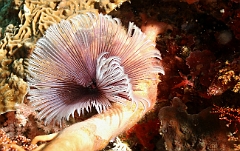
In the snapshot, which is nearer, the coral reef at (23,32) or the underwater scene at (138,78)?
the underwater scene at (138,78)

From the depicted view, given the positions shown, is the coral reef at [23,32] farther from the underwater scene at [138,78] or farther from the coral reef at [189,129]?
the coral reef at [189,129]

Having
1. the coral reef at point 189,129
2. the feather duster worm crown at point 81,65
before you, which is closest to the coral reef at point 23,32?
the feather duster worm crown at point 81,65

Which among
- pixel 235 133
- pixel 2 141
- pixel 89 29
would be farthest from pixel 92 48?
pixel 235 133

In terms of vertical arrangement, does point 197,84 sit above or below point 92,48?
below

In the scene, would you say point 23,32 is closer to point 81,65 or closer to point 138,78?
point 81,65

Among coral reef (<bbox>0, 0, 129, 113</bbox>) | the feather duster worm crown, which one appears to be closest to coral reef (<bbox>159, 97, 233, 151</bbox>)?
the feather duster worm crown

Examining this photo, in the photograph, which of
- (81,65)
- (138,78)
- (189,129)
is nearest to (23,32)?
(81,65)

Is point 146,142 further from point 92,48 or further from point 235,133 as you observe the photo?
point 92,48
